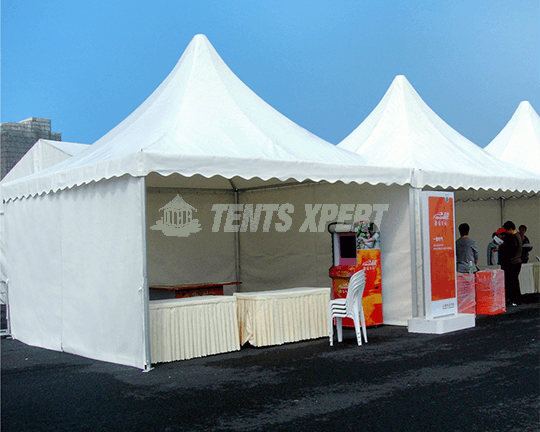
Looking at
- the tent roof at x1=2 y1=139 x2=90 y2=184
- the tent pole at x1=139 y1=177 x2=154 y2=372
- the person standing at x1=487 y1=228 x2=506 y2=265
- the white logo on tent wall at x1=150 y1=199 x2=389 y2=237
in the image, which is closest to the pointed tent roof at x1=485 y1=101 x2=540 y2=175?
the person standing at x1=487 y1=228 x2=506 y2=265

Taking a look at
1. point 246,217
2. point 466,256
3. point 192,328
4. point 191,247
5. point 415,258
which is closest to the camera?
point 192,328

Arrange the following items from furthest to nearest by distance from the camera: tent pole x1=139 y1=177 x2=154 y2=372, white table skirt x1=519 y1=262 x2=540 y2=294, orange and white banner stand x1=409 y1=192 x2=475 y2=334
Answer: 1. white table skirt x1=519 y1=262 x2=540 y2=294
2. orange and white banner stand x1=409 y1=192 x2=475 y2=334
3. tent pole x1=139 y1=177 x2=154 y2=372

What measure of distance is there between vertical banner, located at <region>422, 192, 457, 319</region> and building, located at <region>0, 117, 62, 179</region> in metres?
22.0

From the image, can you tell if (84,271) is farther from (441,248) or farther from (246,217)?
(246,217)

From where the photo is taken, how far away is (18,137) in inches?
1112

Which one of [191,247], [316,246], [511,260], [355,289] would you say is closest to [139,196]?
[355,289]

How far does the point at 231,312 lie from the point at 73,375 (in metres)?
1.87

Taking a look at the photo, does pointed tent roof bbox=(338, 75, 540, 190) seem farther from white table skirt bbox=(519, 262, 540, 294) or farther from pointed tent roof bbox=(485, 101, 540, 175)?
pointed tent roof bbox=(485, 101, 540, 175)

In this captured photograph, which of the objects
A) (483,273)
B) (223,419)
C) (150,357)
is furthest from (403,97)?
(223,419)

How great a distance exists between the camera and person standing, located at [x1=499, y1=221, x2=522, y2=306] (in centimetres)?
1088

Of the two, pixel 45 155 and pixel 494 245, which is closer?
pixel 494 245

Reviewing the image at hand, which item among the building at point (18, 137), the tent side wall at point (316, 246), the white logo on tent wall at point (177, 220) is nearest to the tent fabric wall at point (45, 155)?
the white logo on tent wall at point (177, 220)

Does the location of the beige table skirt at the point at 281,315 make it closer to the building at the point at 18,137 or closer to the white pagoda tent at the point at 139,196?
the white pagoda tent at the point at 139,196

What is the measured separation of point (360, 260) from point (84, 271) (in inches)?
146
